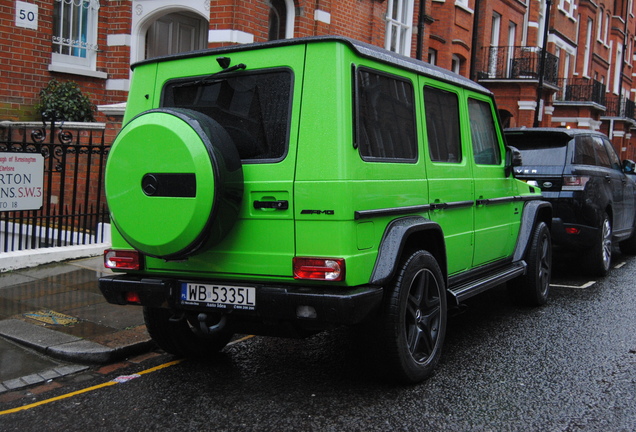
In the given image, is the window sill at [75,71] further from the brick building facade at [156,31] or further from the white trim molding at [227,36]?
the white trim molding at [227,36]

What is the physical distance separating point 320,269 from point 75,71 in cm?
928

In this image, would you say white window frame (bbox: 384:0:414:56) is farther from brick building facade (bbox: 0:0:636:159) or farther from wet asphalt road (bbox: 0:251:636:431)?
wet asphalt road (bbox: 0:251:636:431)

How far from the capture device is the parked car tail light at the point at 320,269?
395cm

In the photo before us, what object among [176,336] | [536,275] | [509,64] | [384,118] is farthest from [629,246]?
[509,64]

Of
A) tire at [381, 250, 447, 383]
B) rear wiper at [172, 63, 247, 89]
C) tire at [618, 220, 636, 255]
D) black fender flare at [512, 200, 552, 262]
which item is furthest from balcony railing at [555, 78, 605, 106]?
rear wiper at [172, 63, 247, 89]

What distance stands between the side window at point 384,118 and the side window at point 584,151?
4.58 m

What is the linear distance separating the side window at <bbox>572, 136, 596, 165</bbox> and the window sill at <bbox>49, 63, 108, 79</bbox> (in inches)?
319

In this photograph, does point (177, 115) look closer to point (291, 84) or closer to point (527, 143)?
point (291, 84)

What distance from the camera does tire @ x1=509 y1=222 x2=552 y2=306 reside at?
6.94 meters

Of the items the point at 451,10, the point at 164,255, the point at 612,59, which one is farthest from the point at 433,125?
the point at 612,59

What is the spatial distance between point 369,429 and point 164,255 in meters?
1.60

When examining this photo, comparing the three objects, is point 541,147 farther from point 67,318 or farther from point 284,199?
point 67,318

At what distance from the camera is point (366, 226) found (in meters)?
4.14

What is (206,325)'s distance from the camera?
14.5 ft
